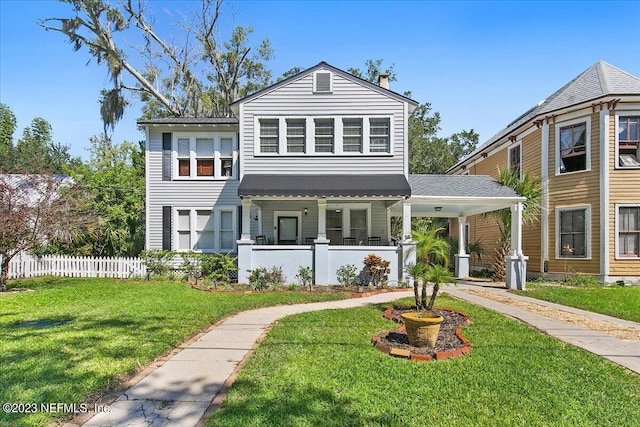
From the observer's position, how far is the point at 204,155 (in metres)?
15.1

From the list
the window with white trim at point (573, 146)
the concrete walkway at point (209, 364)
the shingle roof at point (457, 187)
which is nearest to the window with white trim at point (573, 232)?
the window with white trim at point (573, 146)

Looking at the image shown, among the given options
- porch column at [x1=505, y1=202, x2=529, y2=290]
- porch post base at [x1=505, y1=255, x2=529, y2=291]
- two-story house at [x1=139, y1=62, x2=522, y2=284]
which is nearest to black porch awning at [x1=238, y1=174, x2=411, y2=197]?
two-story house at [x1=139, y1=62, x2=522, y2=284]

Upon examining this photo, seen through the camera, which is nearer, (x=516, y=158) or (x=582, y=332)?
(x=582, y=332)

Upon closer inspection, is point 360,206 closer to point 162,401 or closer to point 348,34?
point 348,34

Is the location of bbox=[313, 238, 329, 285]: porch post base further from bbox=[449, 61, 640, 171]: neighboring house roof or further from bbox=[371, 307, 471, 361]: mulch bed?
→ bbox=[449, 61, 640, 171]: neighboring house roof

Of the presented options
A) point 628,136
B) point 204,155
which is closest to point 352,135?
point 204,155

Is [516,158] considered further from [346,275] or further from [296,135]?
[346,275]

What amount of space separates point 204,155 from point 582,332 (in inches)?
543

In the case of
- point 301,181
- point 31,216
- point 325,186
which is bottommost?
point 31,216

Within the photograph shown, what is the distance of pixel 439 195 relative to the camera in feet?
40.9

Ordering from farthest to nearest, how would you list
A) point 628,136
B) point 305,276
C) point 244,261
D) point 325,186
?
1. point 628,136
2. point 244,261
3. point 325,186
4. point 305,276

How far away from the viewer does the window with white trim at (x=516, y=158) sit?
56.8ft

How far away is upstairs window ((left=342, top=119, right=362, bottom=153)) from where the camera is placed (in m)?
13.6

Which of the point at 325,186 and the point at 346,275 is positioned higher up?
the point at 325,186
